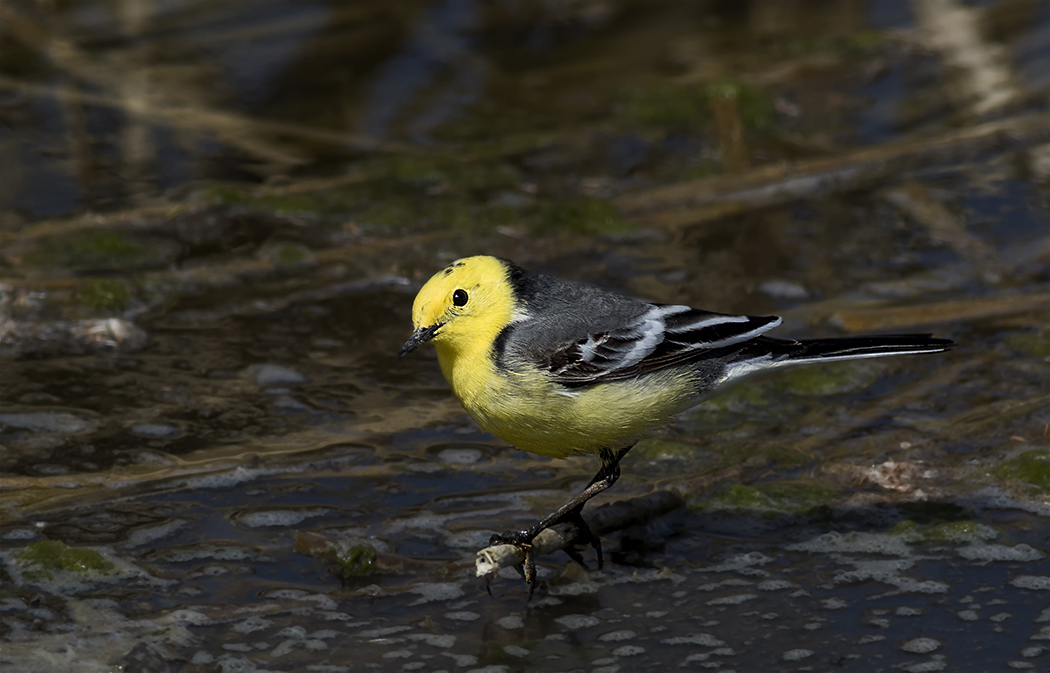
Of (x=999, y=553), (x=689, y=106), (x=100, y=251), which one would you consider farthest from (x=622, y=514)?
(x=689, y=106)

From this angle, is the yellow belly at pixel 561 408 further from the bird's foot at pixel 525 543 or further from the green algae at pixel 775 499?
the green algae at pixel 775 499

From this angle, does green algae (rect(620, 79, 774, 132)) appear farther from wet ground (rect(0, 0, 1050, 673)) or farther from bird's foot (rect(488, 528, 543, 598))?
bird's foot (rect(488, 528, 543, 598))

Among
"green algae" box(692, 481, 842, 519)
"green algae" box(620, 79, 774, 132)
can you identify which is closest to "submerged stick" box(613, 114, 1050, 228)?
"green algae" box(620, 79, 774, 132)

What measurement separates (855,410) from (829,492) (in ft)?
2.48

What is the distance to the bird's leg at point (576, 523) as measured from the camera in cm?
401

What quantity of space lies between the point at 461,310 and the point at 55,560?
1598 millimetres

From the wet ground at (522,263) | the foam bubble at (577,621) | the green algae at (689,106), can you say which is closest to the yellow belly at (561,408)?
the wet ground at (522,263)

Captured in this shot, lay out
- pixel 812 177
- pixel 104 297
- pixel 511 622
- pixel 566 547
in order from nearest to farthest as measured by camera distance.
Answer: pixel 511 622 < pixel 566 547 < pixel 104 297 < pixel 812 177

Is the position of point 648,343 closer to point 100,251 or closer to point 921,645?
point 921,645

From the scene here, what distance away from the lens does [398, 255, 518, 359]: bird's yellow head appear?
431 cm

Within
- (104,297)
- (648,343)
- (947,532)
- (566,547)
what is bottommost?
(947,532)

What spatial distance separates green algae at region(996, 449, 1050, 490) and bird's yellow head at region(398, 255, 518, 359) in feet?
6.56

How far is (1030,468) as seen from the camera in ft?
15.2

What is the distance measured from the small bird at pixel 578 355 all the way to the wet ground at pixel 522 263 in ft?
1.55
